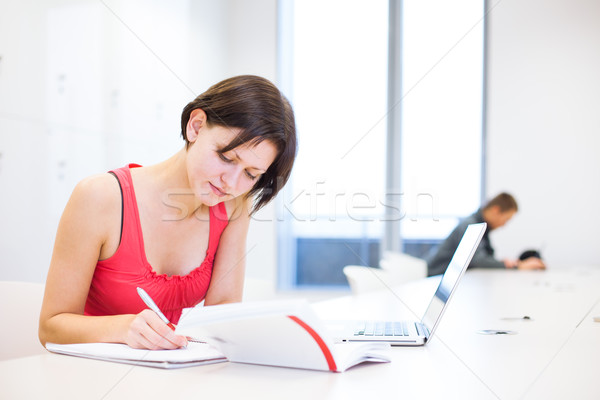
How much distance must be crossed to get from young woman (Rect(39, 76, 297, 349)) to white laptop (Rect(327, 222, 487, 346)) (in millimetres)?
326

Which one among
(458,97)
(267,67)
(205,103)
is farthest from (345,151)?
(205,103)

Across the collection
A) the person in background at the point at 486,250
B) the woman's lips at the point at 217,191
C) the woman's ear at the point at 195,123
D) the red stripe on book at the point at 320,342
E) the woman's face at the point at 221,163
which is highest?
the woman's ear at the point at 195,123

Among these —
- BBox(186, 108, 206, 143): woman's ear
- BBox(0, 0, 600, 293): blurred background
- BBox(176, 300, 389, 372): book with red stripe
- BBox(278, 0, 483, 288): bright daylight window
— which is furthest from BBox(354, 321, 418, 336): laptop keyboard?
BBox(278, 0, 483, 288): bright daylight window

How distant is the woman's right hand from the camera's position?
69 centimetres

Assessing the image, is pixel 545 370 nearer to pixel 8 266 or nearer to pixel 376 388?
pixel 376 388

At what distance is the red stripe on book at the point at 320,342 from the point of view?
1.89 feet

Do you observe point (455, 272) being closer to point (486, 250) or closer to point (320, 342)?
point (320, 342)

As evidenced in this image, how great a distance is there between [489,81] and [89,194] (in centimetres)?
347

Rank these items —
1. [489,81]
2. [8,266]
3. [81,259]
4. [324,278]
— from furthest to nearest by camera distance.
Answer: [324,278] → [489,81] → [8,266] → [81,259]

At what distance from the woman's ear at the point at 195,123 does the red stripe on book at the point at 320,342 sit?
54 cm

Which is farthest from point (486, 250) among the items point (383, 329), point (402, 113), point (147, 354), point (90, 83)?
point (147, 354)

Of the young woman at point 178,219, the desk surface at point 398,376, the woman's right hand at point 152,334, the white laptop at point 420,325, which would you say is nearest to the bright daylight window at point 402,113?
the young woman at point 178,219

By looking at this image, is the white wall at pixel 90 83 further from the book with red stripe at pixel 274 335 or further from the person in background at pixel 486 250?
the person in background at pixel 486 250

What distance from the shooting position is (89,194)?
0.93m
